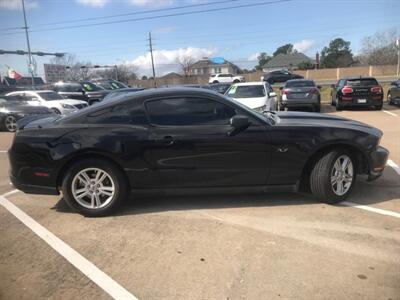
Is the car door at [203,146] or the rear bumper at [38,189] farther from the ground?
the car door at [203,146]

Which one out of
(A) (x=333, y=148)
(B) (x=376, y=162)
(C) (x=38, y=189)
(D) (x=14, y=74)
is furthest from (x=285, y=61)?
(C) (x=38, y=189)

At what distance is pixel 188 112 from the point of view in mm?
4926

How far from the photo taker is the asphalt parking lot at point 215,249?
10.7ft

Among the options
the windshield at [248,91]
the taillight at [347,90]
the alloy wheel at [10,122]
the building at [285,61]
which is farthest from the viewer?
the building at [285,61]

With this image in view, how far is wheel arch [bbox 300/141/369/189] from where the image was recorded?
4973 millimetres

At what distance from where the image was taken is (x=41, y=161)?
4820 mm

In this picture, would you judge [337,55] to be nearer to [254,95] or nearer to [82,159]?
[254,95]

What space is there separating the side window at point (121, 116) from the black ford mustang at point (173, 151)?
12 mm

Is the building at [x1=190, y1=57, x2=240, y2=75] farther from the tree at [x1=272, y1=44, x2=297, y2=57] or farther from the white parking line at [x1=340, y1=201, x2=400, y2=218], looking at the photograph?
the white parking line at [x1=340, y1=201, x2=400, y2=218]

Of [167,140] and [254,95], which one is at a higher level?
[254,95]

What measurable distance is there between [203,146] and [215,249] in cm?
135

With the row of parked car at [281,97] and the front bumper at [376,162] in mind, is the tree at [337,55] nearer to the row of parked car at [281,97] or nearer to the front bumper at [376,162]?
the row of parked car at [281,97]

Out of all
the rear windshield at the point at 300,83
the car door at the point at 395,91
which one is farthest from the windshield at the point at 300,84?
the car door at the point at 395,91

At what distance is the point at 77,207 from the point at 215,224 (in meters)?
1.71
